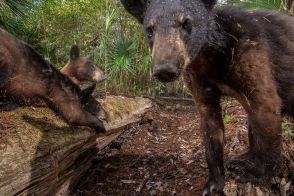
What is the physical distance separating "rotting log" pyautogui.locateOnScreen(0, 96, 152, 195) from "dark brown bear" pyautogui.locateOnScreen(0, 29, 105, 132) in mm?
323

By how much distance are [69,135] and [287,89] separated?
2546 mm

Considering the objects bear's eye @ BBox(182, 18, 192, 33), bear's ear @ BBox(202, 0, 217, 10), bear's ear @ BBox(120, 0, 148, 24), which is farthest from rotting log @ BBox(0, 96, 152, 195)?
bear's ear @ BBox(202, 0, 217, 10)

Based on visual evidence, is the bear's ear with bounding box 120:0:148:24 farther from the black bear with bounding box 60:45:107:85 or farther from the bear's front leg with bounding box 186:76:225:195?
the black bear with bounding box 60:45:107:85

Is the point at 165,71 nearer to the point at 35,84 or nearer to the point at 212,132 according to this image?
the point at 212,132

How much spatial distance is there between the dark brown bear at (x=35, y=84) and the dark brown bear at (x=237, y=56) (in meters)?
2.29

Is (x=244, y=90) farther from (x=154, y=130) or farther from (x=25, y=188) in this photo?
(x=154, y=130)

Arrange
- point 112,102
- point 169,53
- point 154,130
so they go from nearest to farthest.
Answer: point 169,53 → point 112,102 → point 154,130

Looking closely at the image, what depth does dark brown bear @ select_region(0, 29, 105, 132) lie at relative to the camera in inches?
226

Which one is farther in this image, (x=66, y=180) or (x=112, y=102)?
(x=112, y=102)

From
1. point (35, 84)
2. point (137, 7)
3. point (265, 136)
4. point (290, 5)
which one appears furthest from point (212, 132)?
point (290, 5)

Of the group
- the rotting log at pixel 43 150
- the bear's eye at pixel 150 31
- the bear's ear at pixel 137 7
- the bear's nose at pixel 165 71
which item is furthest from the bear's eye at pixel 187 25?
the rotting log at pixel 43 150

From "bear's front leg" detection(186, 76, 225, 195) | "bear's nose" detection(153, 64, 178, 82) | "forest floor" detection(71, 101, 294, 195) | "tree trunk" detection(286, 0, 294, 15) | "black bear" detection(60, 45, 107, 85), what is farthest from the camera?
"black bear" detection(60, 45, 107, 85)

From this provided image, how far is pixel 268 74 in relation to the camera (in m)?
3.60

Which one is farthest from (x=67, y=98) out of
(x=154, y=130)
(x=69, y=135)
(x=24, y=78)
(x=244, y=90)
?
(x=244, y=90)
